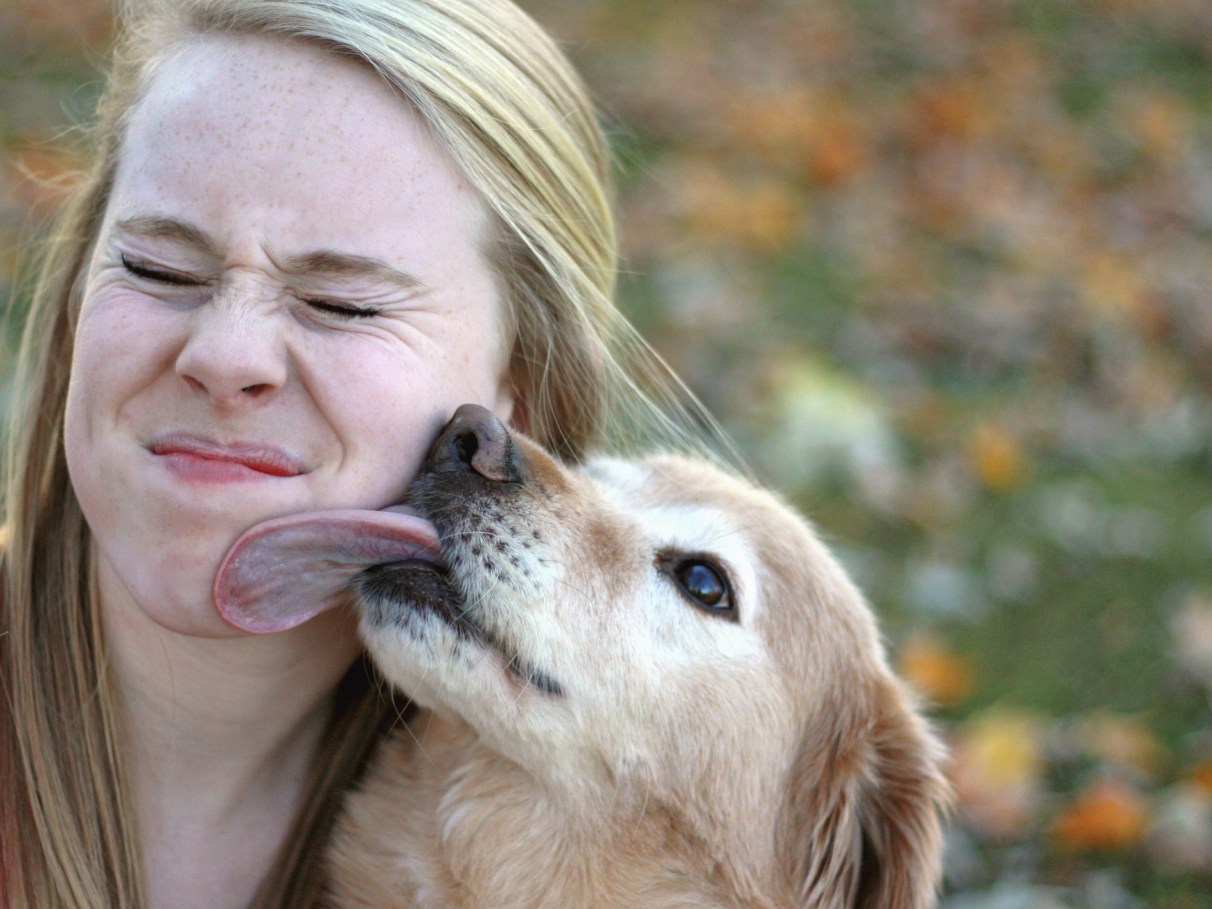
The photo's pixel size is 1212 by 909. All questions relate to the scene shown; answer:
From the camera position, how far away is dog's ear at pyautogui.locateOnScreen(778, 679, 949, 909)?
2.49 metres

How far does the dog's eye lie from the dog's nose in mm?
460

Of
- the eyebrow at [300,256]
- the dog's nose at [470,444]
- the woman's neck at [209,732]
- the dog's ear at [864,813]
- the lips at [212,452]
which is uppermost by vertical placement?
the eyebrow at [300,256]

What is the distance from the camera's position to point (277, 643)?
2.30 metres

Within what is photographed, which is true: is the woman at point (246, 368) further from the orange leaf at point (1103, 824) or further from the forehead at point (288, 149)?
the orange leaf at point (1103, 824)

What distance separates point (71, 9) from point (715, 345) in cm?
448

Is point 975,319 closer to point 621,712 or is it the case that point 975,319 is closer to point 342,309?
point 621,712

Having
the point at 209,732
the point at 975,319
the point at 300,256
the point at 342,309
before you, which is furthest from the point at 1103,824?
the point at 975,319

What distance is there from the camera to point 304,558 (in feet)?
6.91

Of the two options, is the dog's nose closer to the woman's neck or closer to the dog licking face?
the dog licking face

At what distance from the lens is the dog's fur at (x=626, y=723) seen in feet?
7.38

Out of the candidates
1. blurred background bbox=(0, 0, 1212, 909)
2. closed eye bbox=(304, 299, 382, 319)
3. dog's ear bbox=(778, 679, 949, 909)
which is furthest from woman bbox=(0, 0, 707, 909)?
blurred background bbox=(0, 0, 1212, 909)

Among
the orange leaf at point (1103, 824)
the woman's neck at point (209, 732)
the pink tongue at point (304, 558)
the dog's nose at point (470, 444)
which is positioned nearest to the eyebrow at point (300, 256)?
the dog's nose at point (470, 444)

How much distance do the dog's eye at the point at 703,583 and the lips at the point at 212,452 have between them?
2.67 feet

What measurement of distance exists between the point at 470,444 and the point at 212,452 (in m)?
0.42
